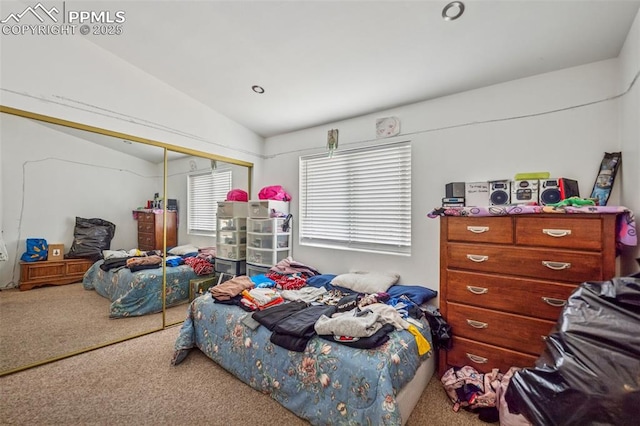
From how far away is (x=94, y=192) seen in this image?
2473mm

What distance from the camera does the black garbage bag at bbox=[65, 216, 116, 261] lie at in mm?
2393

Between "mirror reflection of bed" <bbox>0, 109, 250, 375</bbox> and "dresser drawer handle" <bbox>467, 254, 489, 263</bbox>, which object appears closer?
"dresser drawer handle" <bbox>467, 254, 489, 263</bbox>

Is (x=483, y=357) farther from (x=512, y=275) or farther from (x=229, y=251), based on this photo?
(x=229, y=251)

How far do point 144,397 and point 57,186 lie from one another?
194cm

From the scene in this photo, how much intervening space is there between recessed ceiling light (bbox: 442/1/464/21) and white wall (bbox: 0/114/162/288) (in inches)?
118

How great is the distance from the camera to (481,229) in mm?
1793

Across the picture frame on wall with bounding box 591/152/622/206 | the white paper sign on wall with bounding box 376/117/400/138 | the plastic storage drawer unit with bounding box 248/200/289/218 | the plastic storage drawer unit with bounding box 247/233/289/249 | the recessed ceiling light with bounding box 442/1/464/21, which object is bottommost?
the plastic storage drawer unit with bounding box 247/233/289/249

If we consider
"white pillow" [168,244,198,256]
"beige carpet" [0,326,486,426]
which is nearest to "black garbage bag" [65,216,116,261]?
"white pillow" [168,244,198,256]

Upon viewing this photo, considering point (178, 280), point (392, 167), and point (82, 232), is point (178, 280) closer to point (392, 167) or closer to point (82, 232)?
point (82, 232)

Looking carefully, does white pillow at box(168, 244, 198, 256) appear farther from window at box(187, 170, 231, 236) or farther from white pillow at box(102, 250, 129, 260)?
white pillow at box(102, 250, 129, 260)

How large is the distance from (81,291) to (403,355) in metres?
2.94

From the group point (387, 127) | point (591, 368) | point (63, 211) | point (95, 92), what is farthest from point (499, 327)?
point (95, 92)

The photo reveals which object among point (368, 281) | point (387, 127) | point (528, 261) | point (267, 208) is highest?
point (387, 127)

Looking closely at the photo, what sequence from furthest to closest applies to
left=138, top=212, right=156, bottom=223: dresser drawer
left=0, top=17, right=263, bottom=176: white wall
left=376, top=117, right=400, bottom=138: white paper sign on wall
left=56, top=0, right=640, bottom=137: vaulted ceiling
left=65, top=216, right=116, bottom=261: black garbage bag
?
left=138, top=212, right=156, bottom=223: dresser drawer < left=376, top=117, right=400, bottom=138: white paper sign on wall < left=65, top=216, right=116, bottom=261: black garbage bag < left=0, top=17, right=263, bottom=176: white wall < left=56, top=0, right=640, bottom=137: vaulted ceiling
